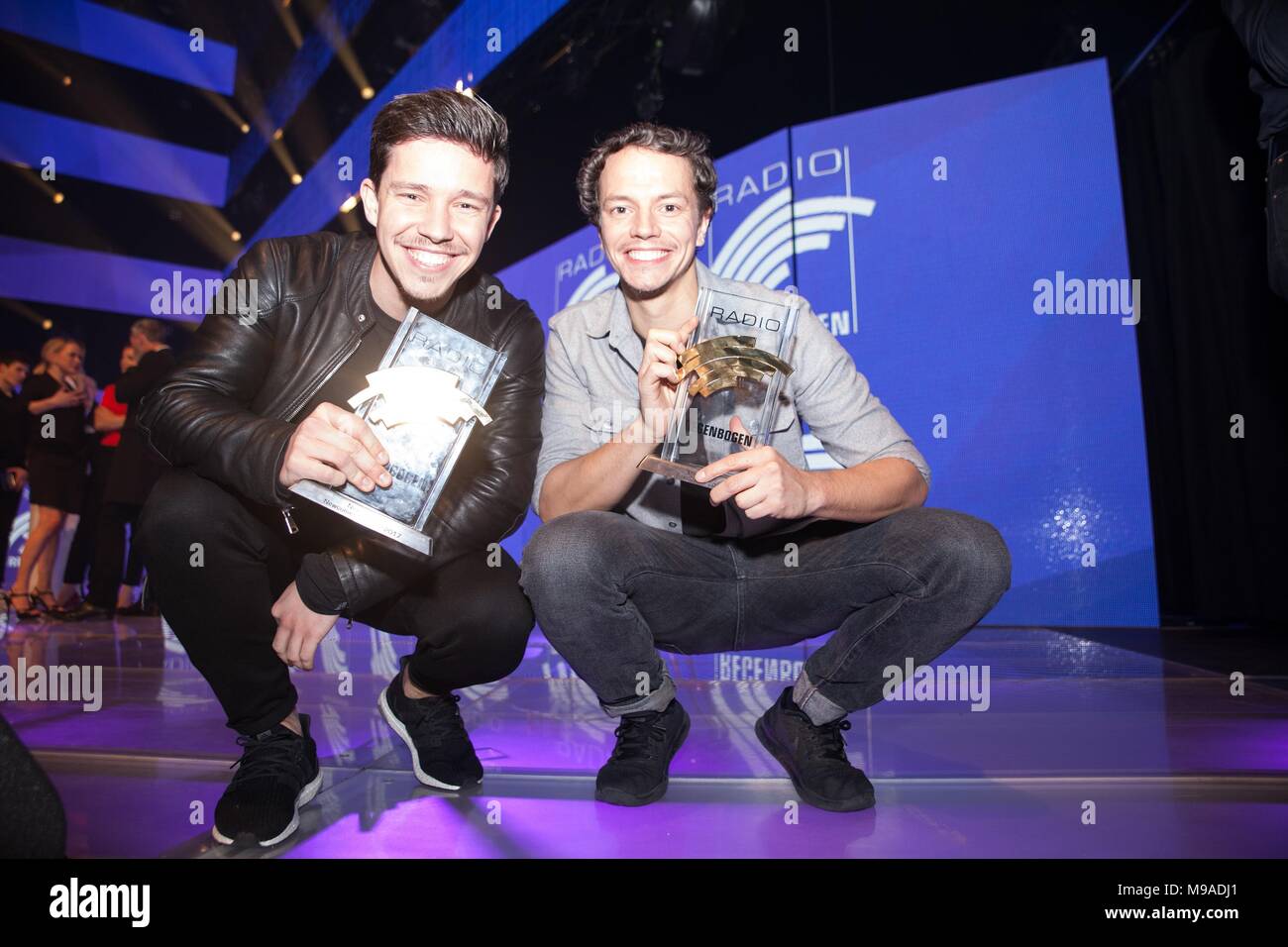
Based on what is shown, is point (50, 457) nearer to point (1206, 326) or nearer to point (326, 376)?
point (326, 376)

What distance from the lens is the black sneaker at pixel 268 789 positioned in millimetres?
1068

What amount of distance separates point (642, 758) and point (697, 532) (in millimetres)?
419

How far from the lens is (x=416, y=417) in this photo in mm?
1222

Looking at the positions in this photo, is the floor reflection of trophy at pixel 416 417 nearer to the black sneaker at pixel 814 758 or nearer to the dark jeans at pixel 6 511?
the black sneaker at pixel 814 758

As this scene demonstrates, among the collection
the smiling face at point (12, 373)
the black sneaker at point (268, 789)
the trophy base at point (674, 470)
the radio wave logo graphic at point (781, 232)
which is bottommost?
the black sneaker at point (268, 789)

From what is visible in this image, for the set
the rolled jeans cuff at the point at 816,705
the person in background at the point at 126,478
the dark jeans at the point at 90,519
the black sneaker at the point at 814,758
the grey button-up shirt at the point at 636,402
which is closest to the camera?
the black sneaker at the point at 814,758

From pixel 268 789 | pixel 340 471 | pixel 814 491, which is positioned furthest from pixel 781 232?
pixel 268 789

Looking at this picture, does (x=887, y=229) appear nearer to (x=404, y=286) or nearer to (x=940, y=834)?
(x=404, y=286)

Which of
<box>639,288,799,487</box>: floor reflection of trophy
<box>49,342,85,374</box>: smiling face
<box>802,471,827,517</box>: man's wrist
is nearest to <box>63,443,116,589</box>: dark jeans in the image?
<box>49,342,85,374</box>: smiling face

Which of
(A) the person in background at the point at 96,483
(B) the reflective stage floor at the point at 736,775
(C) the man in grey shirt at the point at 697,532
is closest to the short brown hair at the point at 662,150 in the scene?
(C) the man in grey shirt at the point at 697,532

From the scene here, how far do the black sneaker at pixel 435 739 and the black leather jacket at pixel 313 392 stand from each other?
9.0 inches

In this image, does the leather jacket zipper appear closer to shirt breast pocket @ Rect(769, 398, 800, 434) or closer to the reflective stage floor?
the reflective stage floor

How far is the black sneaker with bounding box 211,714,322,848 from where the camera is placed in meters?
1.07

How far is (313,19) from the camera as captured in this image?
242 inches
